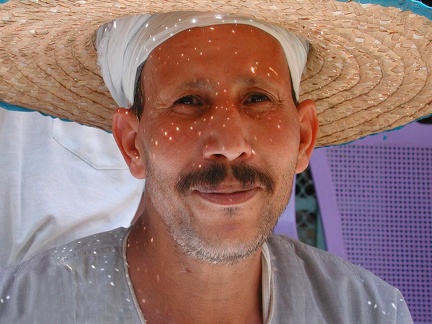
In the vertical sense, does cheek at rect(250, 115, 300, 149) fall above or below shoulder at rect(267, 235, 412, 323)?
above

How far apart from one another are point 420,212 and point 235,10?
2.11 metres

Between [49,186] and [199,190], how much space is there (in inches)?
28.8

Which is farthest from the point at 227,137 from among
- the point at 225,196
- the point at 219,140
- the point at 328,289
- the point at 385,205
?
the point at 385,205

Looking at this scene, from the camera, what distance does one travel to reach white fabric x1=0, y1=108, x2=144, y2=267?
2895mm

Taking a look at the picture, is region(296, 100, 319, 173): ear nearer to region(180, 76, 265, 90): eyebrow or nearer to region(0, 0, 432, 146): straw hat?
region(0, 0, 432, 146): straw hat

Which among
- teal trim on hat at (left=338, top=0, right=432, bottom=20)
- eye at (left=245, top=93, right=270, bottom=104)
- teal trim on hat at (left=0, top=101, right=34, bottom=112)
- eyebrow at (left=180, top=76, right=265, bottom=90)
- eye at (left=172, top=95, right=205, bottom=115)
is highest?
teal trim on hat at (left=338, top=0, right=432, bottom=20)

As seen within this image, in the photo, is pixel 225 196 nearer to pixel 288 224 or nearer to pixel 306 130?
pixel 306 130

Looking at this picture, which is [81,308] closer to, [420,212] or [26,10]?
[26,10]

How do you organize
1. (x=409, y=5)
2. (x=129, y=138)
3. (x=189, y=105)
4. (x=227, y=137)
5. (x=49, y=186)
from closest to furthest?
(x=409, y=5) < (x=227, y=137) < (x=189, y=105) < (x=129, y=138) < (x=49, y=186)

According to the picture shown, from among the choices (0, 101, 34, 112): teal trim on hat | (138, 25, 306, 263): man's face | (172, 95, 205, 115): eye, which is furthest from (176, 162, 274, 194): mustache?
(0, 101, 34, 112): teal trim on hat

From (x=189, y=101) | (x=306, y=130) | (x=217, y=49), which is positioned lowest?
(x=306, y=130)

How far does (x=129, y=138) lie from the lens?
2611mm

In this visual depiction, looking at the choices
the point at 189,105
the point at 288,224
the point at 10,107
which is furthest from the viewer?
the point at 288,224

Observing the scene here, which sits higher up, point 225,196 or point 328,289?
point 225,196
